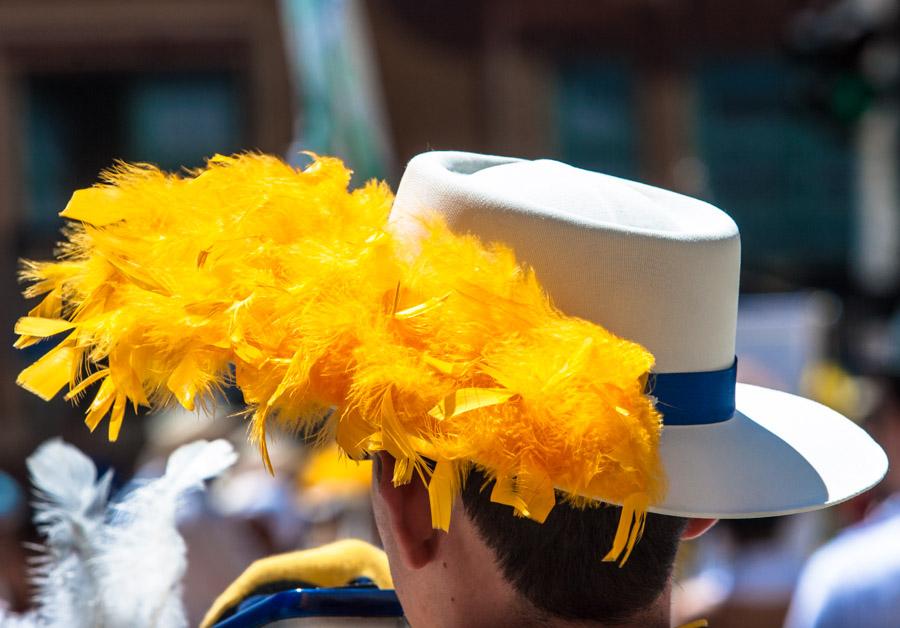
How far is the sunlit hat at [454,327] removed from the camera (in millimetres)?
1307

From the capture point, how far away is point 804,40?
8094mm

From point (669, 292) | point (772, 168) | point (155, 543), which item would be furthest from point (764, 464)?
point (772, 168)

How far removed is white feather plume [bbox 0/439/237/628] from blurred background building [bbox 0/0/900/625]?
517 inches

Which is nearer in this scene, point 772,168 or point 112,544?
point 112,544

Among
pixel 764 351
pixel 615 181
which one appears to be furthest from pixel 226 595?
pixel 764 351

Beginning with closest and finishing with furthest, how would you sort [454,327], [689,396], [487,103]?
[454,327], [689,396], [487,103]

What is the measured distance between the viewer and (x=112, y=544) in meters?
1.66

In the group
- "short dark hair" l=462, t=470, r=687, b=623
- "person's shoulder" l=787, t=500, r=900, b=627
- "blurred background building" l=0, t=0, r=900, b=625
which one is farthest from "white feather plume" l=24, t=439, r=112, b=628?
"blurred background building" l=0, t=0, r=900, b=625

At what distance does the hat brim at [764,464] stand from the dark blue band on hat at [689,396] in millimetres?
12

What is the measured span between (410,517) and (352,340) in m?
0.22

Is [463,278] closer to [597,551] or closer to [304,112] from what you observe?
[597,551]

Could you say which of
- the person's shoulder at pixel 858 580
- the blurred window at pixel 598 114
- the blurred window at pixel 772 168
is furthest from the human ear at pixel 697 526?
the blurred window at pixel 772 168

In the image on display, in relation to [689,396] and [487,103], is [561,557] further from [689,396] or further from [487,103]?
[487,103]

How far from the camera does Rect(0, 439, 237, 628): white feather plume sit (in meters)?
1.59
